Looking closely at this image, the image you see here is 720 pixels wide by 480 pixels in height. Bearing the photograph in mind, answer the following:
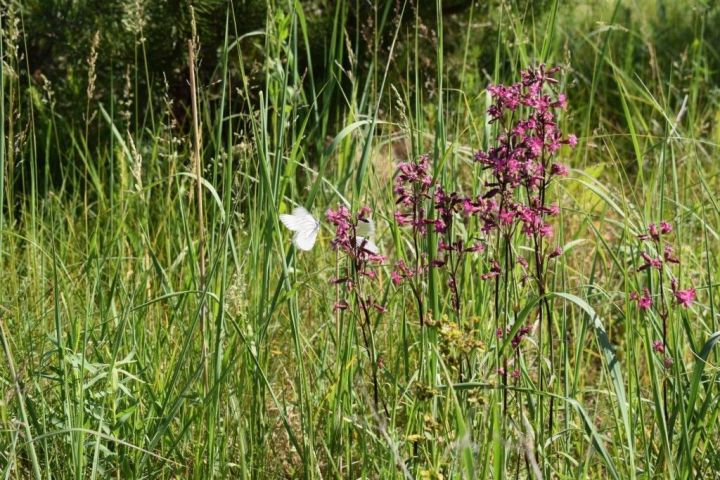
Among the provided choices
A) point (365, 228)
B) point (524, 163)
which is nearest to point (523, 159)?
point (524, 163)

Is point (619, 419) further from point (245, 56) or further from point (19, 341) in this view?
point (245, 56)

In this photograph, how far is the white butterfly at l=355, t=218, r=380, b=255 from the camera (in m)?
1.74

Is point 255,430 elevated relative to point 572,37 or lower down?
lower down

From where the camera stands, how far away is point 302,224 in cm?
184

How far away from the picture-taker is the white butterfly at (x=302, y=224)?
1.80 metres

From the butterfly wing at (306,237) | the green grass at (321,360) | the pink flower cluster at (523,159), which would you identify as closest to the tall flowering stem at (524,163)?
the pink flower cluster at (523,159)

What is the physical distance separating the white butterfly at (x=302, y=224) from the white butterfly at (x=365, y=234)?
9 cm

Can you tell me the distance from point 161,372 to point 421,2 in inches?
91.1

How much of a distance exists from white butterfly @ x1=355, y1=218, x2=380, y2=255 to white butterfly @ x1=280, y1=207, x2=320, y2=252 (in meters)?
0.09

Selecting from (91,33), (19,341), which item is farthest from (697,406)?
(91,33)

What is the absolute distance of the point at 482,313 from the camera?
6.90 ft

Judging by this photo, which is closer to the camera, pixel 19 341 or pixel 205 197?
pixel 19 341

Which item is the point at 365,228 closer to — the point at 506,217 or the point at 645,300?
the point at 506,217

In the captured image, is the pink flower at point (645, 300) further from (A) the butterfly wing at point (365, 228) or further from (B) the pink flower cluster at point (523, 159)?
(A) the butterfly wing at point (365, 228)
